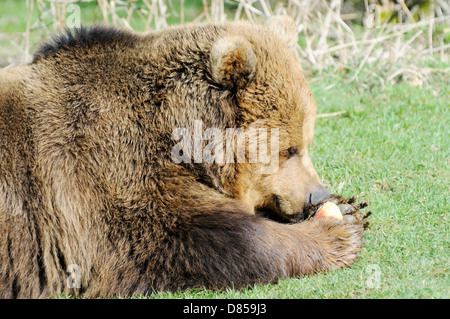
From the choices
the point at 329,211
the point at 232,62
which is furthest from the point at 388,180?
the point at 232,62

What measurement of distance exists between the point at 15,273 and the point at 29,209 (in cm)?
49

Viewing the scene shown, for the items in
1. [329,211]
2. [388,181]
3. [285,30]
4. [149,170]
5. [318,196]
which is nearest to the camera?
[149,170]

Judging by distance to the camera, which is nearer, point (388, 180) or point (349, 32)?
point (388, 180)

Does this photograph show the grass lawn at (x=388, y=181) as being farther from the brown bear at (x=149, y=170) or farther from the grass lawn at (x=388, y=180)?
the brown bear at (x=149, y=170)

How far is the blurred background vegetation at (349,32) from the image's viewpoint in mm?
9641

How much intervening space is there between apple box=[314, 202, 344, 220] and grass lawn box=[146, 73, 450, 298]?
32cm

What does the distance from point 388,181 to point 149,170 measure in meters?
2.85

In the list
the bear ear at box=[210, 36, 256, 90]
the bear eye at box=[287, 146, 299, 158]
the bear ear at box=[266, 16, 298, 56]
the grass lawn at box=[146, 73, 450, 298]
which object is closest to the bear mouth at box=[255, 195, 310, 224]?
the bear eye at box=[287, 146, 299, 158]

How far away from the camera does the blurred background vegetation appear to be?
9.64 meters

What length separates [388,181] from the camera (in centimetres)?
680

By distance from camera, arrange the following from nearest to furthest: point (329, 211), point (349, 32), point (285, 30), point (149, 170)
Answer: point (149, 170) → point (329, 211) → point (285, 30) → point (349, 32)

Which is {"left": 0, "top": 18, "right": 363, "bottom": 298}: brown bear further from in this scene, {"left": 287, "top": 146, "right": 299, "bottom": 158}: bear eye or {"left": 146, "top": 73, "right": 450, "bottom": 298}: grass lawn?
{"left": 146, "top": 73, "right": 450, "bottom": 298}: grass lawn

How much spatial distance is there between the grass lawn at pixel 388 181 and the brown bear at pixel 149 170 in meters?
0.28

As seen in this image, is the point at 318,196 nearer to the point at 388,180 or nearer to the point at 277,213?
the point at 277,213
